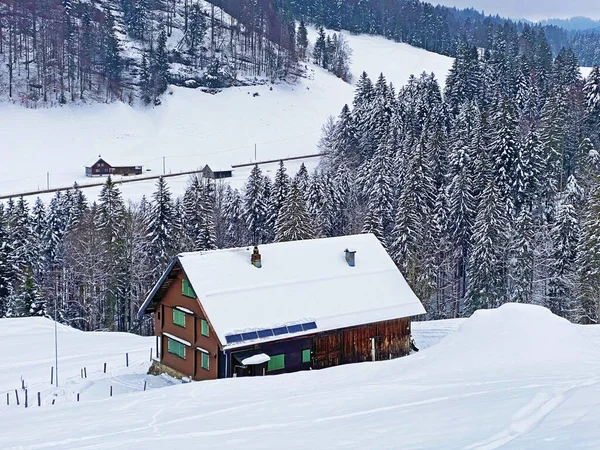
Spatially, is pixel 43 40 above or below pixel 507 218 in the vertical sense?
above

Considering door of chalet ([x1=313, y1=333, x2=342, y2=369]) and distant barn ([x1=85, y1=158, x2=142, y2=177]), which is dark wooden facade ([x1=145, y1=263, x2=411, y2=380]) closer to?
door of chalet ([x1=313, y1=333, x2=342, y2=369])

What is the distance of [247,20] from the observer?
143 meters

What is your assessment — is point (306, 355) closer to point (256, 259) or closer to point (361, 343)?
point (361, 343)

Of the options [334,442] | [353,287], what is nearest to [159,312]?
[353,287]

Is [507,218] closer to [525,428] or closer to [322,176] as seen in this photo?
[322,176]

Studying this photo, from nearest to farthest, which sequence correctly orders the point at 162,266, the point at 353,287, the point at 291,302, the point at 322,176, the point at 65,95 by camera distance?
the point at 291,302
the point at 353,287
the point at 162,266
the point at 322,176
the point at 65,95

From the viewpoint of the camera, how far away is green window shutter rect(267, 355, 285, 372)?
92.2 ft

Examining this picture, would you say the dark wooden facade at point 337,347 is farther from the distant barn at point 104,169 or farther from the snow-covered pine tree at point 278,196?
the distant barn at point 104,169

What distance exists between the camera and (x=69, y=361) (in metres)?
32.7

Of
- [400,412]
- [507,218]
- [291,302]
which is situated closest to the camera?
[400,412]

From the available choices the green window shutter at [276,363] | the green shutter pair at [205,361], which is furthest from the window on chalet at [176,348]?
the green window shutter at [276,363]

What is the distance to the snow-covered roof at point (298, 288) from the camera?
28.1 m

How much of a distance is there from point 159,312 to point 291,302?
7.43m

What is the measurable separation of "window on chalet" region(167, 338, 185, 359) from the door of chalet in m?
6.29
